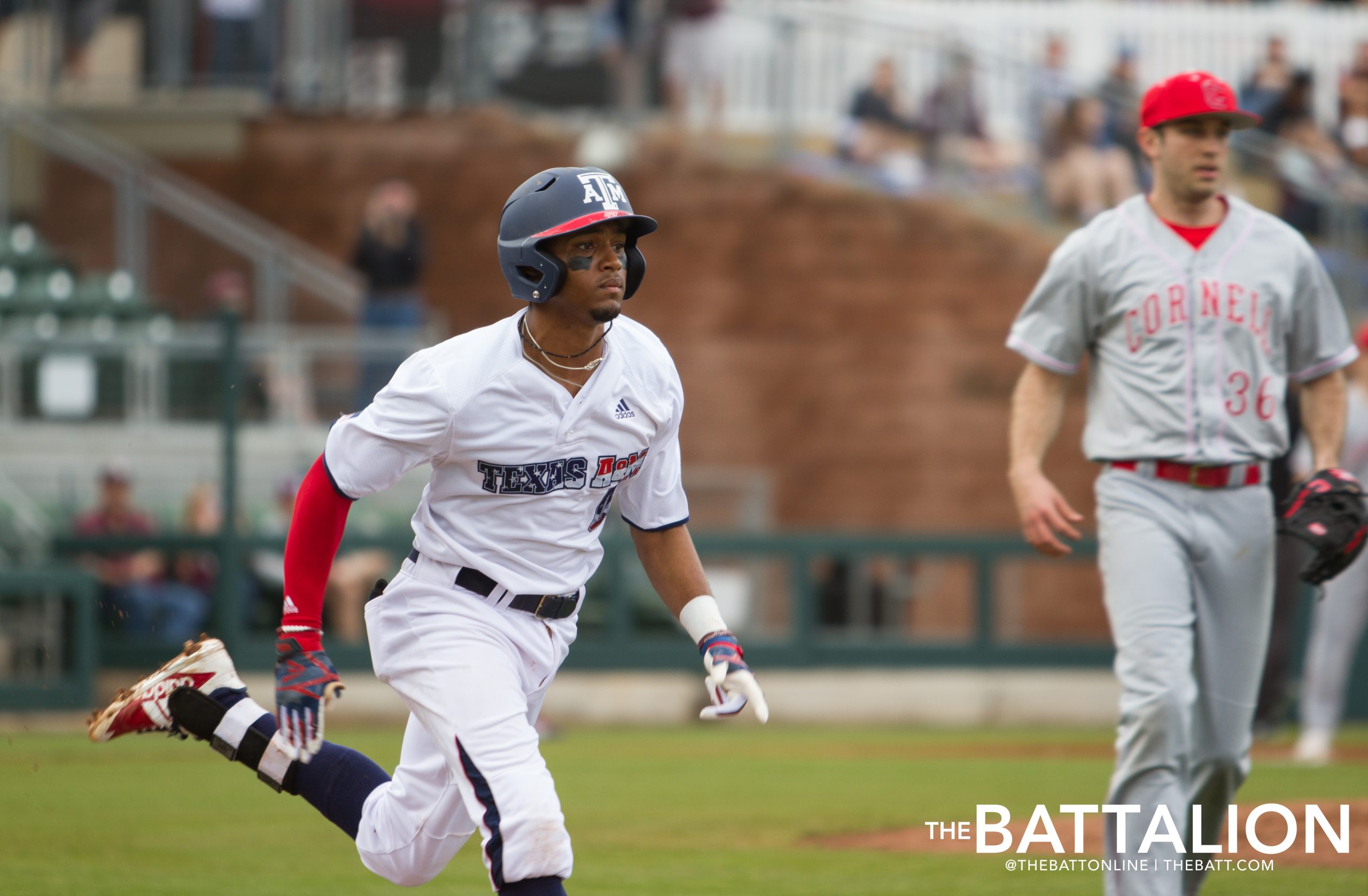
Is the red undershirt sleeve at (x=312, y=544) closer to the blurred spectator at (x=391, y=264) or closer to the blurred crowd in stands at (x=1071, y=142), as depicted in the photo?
the blurred spectator at (x=391, y=264)

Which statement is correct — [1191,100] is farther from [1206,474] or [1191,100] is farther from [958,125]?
[958,125]

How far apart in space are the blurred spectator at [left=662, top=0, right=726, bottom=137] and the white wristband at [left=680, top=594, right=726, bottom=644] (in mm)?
14460

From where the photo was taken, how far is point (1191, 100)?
5746 millimetres

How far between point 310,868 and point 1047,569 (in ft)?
28.6

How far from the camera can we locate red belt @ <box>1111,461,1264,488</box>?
5621mm

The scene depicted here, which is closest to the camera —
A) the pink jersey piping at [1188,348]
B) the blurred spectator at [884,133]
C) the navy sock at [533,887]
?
the navy sock at [533,887]

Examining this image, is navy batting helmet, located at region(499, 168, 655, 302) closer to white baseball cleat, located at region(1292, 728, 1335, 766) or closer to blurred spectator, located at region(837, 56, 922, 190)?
white baseball cleat, located at region(1292, 728, 1335, 766)

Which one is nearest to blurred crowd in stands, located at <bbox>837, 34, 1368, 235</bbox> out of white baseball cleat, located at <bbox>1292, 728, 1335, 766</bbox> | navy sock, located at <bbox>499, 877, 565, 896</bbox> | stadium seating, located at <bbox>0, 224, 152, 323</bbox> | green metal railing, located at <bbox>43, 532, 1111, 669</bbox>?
green metal railing, located at <bbox>43, 532, 1111, 669</bbox>

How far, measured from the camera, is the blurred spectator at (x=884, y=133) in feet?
61.4

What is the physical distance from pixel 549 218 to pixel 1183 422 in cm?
210

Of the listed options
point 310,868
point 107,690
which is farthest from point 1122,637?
point 107,690

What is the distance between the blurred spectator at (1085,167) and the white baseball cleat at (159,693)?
13535mm

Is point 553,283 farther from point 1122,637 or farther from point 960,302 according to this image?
point 960,302

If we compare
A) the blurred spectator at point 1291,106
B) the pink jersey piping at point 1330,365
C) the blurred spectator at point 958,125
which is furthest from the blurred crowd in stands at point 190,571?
the blurred spectator at point 1291,106
